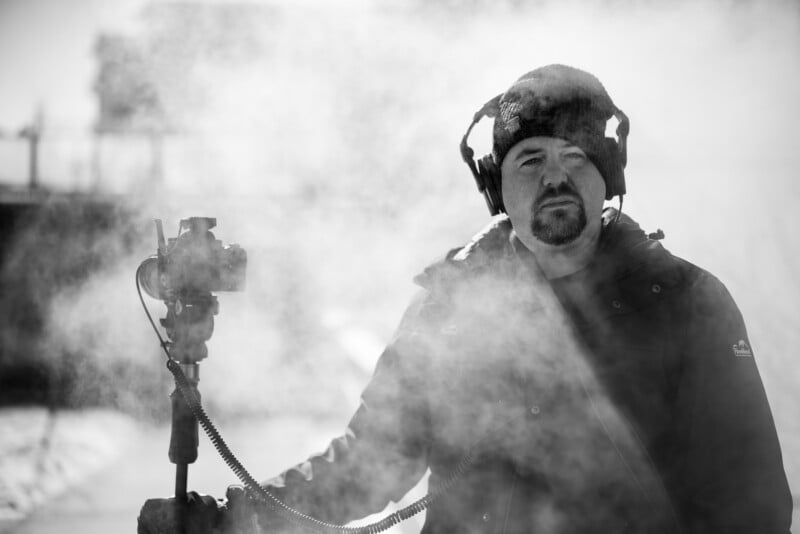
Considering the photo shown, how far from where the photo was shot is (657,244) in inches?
→ 92.0

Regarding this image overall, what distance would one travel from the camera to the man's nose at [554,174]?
2.42m

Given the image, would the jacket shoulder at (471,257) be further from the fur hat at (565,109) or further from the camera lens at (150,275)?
the camera lens at (150,275)

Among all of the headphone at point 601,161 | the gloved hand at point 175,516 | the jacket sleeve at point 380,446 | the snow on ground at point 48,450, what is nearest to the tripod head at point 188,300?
the gloved hand at point 175,516

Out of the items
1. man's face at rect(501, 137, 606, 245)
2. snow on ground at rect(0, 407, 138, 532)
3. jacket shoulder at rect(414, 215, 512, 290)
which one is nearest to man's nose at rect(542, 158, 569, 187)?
man's face at rect(501, 137, 606, 245)

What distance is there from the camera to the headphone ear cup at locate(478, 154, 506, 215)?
102 inches

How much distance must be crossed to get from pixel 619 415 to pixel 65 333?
9.24m

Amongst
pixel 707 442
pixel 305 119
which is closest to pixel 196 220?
pixel 707 442

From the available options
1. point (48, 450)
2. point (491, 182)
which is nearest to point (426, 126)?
point (491, 182)

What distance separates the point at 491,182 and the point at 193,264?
926mm

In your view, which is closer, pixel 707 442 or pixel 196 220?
pixel 707 442

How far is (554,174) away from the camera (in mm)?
2441

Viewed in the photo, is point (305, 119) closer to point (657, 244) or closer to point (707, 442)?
point (657, 244)

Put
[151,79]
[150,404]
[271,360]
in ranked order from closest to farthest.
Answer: [151,79] → [271,360] → [150,404]

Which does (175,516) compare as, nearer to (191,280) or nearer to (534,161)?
(191,280)
